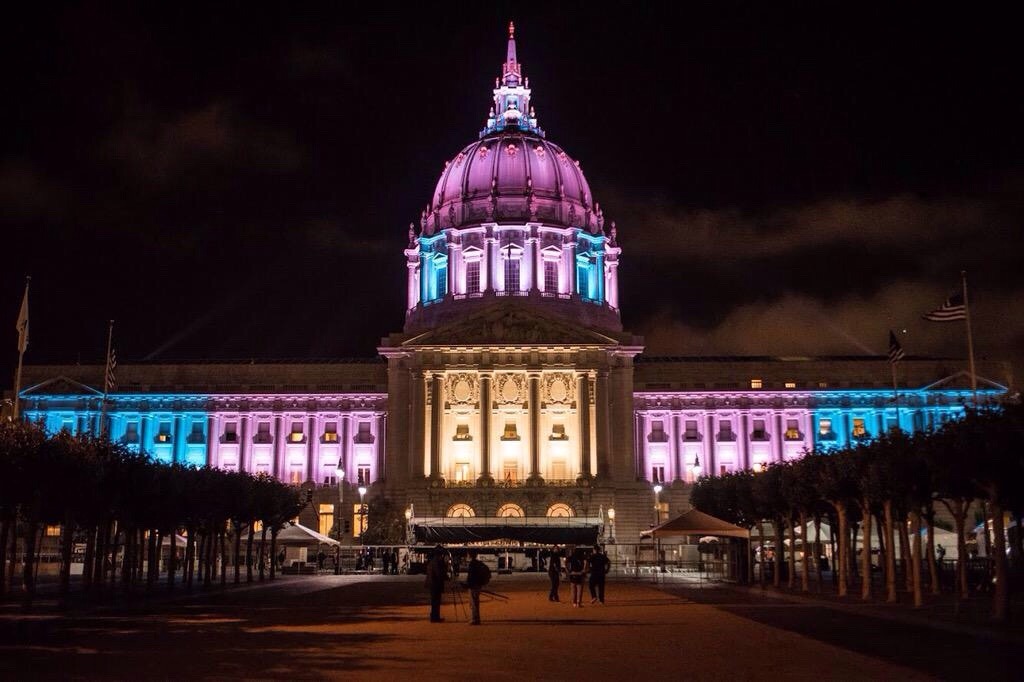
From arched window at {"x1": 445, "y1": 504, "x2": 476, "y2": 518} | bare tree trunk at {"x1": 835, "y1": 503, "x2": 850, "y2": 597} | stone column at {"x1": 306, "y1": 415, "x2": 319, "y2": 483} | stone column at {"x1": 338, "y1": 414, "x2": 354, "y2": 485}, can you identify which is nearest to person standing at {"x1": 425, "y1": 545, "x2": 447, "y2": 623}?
bare tree trunk at {"x1": 835, "y1": 503, "x2": 850, "y2": 597}

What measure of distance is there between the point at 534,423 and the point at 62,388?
166ft

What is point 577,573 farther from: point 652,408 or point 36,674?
point 652,408

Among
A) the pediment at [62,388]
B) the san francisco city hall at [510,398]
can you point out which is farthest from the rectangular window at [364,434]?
the pediment at [62,388]

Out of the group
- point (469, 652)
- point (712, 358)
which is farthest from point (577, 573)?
point (712, 358)

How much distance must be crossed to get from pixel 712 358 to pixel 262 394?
164 ft

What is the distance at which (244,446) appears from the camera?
403ft

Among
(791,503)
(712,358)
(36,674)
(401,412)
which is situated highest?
(712,358)

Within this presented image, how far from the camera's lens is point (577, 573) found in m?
42.1

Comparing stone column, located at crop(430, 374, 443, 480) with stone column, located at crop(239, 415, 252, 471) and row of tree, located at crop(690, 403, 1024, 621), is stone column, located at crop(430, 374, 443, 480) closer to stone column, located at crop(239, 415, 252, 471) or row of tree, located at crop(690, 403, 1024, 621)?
stone column, located at crop(239, 415, 252, 471)

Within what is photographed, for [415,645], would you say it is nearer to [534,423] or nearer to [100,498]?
[100,498]

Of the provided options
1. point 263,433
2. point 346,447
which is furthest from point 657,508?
point 263,433

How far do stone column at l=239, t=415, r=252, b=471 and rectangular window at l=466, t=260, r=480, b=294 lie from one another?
96.6ft

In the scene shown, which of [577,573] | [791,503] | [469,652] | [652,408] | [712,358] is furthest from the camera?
[712,358]

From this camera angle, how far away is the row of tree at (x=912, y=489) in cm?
3762
